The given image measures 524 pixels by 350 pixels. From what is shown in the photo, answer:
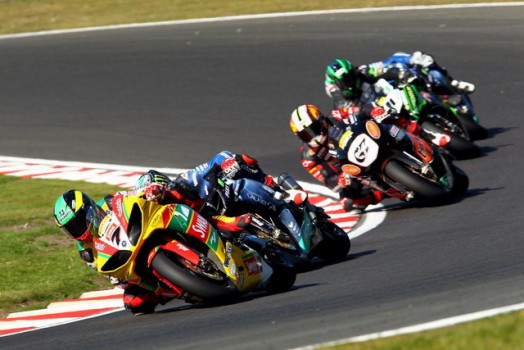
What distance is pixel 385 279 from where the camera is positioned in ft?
27.7

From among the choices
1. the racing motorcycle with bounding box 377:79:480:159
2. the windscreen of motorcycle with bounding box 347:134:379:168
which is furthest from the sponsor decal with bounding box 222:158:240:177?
the racing motorcycle with bounding box 377:79:480:159

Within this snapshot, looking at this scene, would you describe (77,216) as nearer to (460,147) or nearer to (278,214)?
(278,214)

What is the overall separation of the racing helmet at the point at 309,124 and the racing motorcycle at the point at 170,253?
4.45 meters

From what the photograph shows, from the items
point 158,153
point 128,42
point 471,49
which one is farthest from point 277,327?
point 128,42

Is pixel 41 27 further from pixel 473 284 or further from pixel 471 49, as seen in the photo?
pixel 473 284

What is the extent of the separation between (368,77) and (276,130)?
124 inches

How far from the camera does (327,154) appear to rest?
13.1m

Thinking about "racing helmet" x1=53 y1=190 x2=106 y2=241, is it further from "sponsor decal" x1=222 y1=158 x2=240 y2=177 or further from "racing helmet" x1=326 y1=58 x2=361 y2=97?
"racing helmet" x1=326 y1=58 x2=361 y2=97

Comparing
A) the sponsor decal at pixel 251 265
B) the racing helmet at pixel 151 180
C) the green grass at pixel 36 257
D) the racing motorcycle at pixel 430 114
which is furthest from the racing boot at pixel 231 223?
the racing motorcycle at pixel 430 114

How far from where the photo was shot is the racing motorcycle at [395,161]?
1216 centimetres

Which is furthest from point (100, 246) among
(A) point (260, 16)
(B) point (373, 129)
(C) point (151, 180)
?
(A) point (260, 16)

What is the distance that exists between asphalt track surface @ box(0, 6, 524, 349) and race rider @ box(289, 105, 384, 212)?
461mm

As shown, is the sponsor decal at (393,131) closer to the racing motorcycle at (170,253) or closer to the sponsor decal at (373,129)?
the sponsor decal at (373,129)

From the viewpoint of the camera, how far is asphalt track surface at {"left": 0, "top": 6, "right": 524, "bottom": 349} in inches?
287
